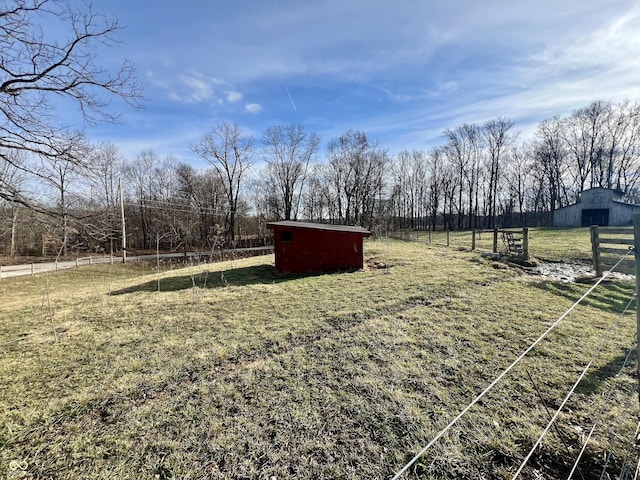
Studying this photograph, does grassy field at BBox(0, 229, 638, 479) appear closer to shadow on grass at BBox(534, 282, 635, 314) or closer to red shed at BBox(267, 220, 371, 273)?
shadow on grass at BBox(534, 282, 635, 314)

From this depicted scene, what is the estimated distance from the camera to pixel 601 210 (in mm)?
25219

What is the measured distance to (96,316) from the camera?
5742 mm

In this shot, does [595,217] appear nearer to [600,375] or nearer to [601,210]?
[601,210]

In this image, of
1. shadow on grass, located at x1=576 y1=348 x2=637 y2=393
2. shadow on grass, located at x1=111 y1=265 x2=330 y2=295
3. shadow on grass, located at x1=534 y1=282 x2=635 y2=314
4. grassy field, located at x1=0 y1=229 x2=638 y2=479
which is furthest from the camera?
shadow on grass, located at x1=111 y1=265 x2=330 y2=295

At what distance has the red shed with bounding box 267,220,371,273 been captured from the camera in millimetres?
9648

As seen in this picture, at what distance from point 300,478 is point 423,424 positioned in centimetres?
121

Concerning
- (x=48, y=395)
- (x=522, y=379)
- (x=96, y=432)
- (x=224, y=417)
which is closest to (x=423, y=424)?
(x=522, y=379)

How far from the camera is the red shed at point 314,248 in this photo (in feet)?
31.7

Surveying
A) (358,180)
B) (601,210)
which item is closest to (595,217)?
(601,210)

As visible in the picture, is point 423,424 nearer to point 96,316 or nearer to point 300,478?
point 300,478

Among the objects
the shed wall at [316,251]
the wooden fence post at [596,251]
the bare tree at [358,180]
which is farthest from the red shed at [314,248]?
the bare tree at [358,180]

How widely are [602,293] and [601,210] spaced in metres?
28.2

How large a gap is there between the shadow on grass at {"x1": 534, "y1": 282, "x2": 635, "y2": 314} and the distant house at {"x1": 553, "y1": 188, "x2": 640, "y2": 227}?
26683 mm

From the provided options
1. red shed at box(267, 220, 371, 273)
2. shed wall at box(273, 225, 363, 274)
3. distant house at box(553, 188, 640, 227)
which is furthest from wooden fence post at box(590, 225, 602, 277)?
distant house at box(553, 188, 640, 227)
